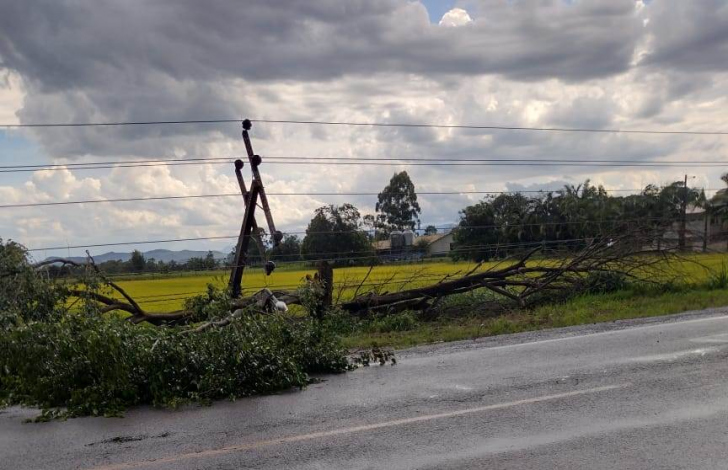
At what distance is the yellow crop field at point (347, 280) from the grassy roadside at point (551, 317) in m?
1.53

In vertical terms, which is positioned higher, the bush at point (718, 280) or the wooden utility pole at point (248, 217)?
the wooden utility pole at point (248, 217)

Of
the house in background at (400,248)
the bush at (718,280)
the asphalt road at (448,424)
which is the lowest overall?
the asphalt road at (448,424)

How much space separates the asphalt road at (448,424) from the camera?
20.0ft

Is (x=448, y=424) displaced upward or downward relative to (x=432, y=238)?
downward

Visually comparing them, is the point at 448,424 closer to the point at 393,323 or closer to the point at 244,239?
the point at 393,323

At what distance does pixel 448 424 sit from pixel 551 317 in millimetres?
8908

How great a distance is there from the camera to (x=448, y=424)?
7051mm

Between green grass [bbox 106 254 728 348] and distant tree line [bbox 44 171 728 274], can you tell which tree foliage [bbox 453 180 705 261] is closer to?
distant tree line [bbox 44 171 728 274]

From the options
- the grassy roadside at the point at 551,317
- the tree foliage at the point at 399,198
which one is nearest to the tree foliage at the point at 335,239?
the grassy roadside at the point at 551,317

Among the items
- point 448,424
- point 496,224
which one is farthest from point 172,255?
point 496,224

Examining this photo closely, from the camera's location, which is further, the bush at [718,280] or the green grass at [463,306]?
the bush at [718,280]

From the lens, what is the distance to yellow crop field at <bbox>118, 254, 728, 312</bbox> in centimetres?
1659

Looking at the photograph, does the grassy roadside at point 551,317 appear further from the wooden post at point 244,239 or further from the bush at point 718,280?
the wooden post at point 244,239

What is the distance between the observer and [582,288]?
18.2m
